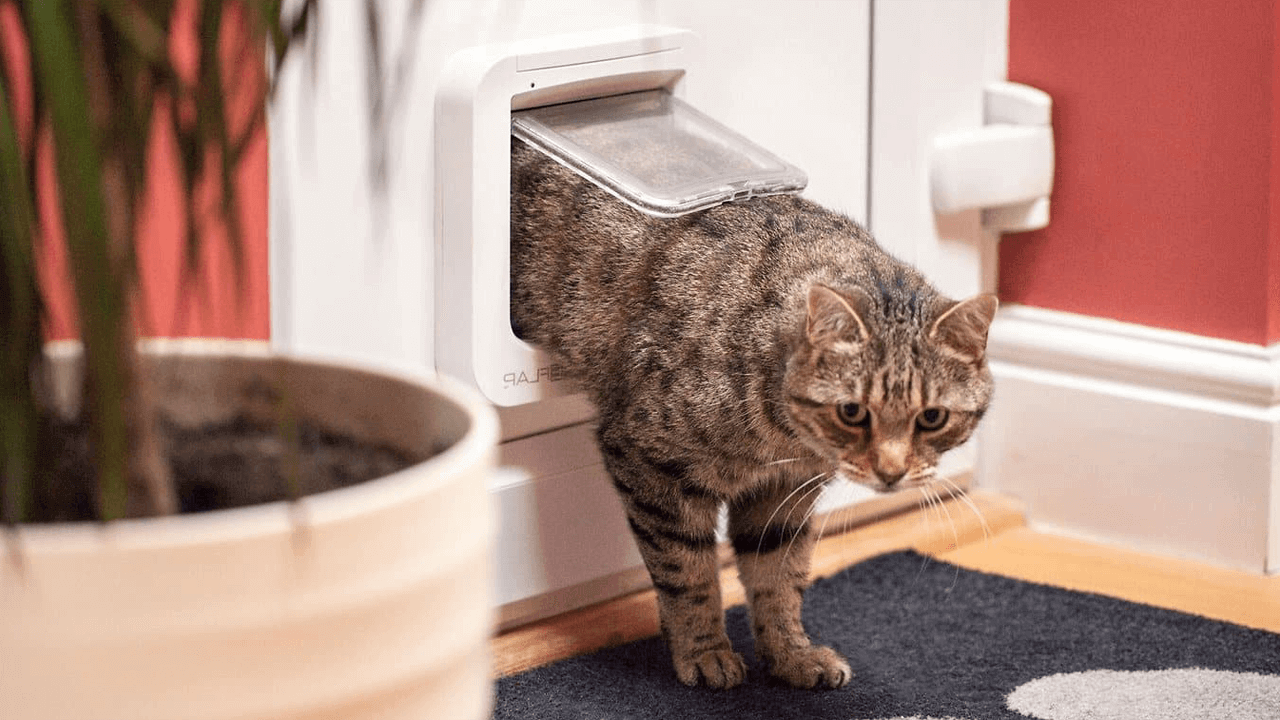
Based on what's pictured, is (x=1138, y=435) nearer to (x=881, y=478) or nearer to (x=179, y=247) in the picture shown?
(x=881, y=478)

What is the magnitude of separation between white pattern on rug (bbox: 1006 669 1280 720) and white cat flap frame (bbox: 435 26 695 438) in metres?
0.54

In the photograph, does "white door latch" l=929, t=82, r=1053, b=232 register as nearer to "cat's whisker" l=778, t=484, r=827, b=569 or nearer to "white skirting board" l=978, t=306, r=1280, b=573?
"white skirting board" l=978, t=306, r=1280, b=573

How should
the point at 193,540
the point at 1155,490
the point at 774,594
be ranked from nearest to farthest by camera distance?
the point at 193,540, the point at 774,594, the point at 1155,490

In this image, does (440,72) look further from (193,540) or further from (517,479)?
(193,540)

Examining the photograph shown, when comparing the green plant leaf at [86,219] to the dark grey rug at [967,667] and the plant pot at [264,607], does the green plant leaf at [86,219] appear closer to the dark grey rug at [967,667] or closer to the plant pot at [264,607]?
the plant pot at [264,607]

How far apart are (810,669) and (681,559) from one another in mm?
163

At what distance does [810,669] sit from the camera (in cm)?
153

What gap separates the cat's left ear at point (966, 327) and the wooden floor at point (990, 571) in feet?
0.93

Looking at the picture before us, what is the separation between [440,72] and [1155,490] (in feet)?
3.26

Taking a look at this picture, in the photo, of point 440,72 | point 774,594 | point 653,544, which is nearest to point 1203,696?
point 774,594

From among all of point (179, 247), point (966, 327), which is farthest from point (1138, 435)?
point (179, 247)

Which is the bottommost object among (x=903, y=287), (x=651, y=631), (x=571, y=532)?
(x=651, y=631)

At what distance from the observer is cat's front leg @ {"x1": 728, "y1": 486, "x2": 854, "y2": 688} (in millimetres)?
1535

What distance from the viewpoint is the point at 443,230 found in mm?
1502
